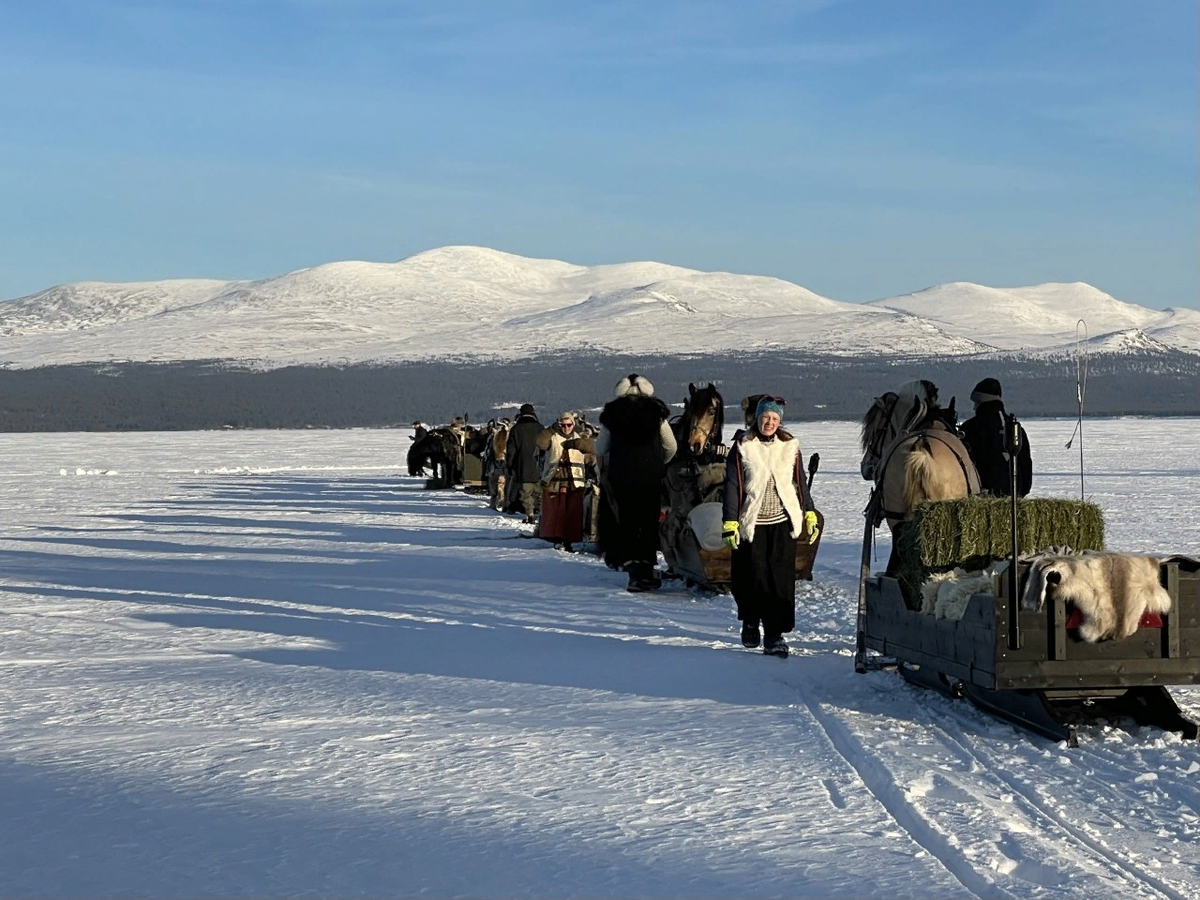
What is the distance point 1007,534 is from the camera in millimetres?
8141

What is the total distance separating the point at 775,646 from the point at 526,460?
1236 cm

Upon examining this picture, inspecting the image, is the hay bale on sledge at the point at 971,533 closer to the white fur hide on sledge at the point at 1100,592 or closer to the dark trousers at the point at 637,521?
the white fur hide on sledge at the point at 1100,592

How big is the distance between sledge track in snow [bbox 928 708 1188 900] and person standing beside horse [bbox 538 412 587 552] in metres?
9.86

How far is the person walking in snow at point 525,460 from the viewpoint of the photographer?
833 inches

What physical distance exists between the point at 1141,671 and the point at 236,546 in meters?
13.5

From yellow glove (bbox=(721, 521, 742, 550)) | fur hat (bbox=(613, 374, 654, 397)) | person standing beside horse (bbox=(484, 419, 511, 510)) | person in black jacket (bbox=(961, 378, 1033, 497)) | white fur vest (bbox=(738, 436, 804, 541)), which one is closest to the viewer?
yellow glove (bbox=(721, 521, 742, 550))

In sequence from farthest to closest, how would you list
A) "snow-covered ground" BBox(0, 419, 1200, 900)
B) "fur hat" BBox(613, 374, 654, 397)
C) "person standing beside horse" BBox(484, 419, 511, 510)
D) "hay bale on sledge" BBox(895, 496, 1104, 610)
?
"person standing beside horse" BBox(484, 419, 511, 510) → "fur hat" BBox(613, 374, 654, 397) → "hay bale on sledge" BBox(895, 496, 1104, 610) → "snow-covered ground" BBox(0, 419, 1200, 900)

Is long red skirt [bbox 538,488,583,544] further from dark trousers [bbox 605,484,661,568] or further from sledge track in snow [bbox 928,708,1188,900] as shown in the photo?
sledge track in snow [bbox 928,708,1188,900]

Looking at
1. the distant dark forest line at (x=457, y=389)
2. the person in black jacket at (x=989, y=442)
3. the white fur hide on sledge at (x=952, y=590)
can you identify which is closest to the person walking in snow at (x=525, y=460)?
the person in black jacket at (x=989, y=442)

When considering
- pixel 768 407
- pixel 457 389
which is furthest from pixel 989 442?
pixel 457 389

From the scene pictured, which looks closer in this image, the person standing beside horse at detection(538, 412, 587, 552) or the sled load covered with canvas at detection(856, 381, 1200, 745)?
the sled load covered with canvas at detection(856, 381, 1200, 745)

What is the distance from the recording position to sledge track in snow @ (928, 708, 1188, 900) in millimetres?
4934

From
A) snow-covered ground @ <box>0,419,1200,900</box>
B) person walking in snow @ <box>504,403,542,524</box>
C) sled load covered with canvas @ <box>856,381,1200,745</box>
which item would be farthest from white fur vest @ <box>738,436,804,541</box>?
person walking in snow @ <box>504,403,542,524</box>

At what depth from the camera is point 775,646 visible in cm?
966
